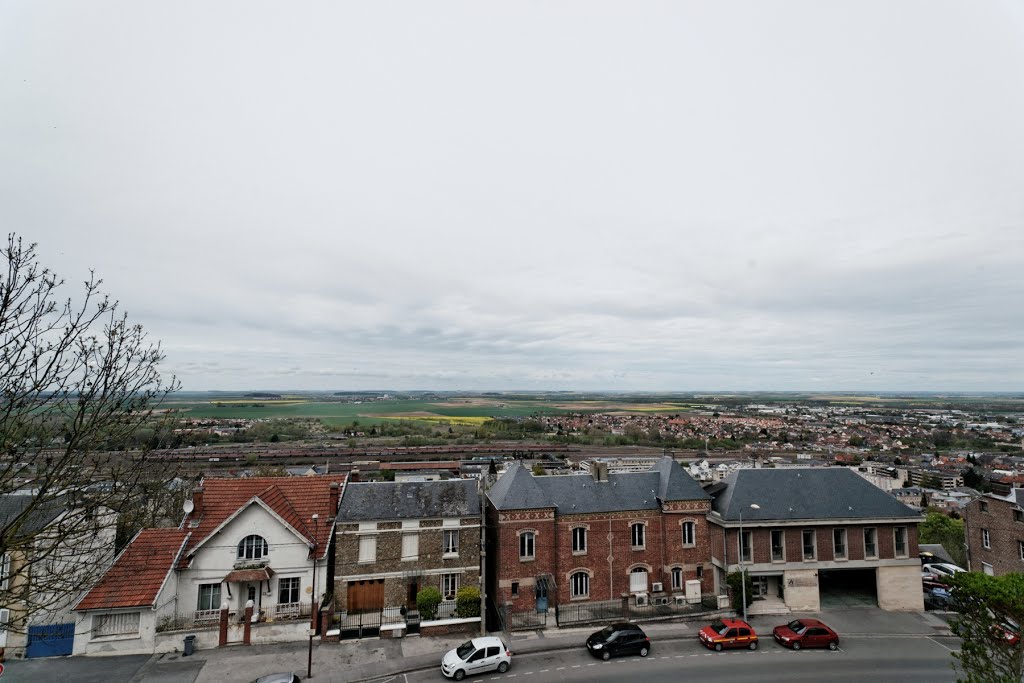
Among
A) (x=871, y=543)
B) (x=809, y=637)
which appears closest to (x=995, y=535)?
(x=871, y=543)

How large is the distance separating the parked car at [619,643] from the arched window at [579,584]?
17.8 ft

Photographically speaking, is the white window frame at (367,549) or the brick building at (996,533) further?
the brick building at (996,533)

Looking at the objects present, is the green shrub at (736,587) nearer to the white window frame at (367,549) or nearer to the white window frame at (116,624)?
the white window frame at (367,549)

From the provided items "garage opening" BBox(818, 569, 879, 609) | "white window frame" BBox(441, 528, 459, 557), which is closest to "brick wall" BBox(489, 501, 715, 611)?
"white window frame" BBox(441, 528, 459, 557)

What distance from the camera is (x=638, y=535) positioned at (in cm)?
3394

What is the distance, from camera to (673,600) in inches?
1304

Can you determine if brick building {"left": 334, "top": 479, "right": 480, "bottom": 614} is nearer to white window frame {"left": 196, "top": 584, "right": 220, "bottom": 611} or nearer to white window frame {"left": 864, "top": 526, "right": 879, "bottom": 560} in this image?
white window frame {"left": 196, "top": 584, "right": 220, "bottom": 611}

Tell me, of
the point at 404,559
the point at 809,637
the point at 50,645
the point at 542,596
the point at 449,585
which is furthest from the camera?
the point at 542,596

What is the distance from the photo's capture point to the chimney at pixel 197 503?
30.7 m

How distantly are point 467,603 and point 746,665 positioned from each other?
1566cm

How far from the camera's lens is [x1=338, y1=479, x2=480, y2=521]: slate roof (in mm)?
31766

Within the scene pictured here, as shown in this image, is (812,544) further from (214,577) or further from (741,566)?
(214,577)

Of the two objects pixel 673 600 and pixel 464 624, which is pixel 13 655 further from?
pixel 673 600

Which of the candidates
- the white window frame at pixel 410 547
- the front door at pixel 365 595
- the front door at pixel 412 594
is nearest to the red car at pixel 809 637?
the front door at pixel 412 594
